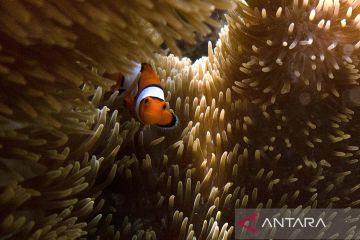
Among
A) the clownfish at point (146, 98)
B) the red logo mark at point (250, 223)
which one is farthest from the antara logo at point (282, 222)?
the clownfish at point (146, 98)

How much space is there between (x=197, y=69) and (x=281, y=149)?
25.0 inches

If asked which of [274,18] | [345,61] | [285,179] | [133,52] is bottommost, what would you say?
[133,52]

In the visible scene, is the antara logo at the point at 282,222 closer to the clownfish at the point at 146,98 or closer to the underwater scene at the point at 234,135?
the underwater scene at the point at 234,135

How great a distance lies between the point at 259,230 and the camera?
184 cm

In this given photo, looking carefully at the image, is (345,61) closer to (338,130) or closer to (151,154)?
(338,130)

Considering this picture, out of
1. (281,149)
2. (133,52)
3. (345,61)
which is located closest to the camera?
(133,52)

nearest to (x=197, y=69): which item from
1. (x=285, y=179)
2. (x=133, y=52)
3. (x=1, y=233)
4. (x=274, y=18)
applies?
(x=274, y=18)

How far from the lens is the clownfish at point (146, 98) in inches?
66.2

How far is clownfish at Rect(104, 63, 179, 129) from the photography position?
1.68 m

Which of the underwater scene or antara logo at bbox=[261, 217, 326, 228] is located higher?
the underwater scene

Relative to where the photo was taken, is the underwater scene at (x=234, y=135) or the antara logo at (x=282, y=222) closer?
the underwater scene at (x=234, y=135)

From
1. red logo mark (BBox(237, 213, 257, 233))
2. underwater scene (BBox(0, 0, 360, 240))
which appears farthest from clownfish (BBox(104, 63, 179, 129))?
red logo mark (BBox(237, 213, 257, 233))

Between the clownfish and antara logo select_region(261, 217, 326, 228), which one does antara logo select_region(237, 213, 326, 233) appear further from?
the clownfish

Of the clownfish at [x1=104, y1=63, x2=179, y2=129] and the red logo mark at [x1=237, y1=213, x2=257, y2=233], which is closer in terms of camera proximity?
the clownfish at [x1=104, y1=63, x2=179, y2=129]
